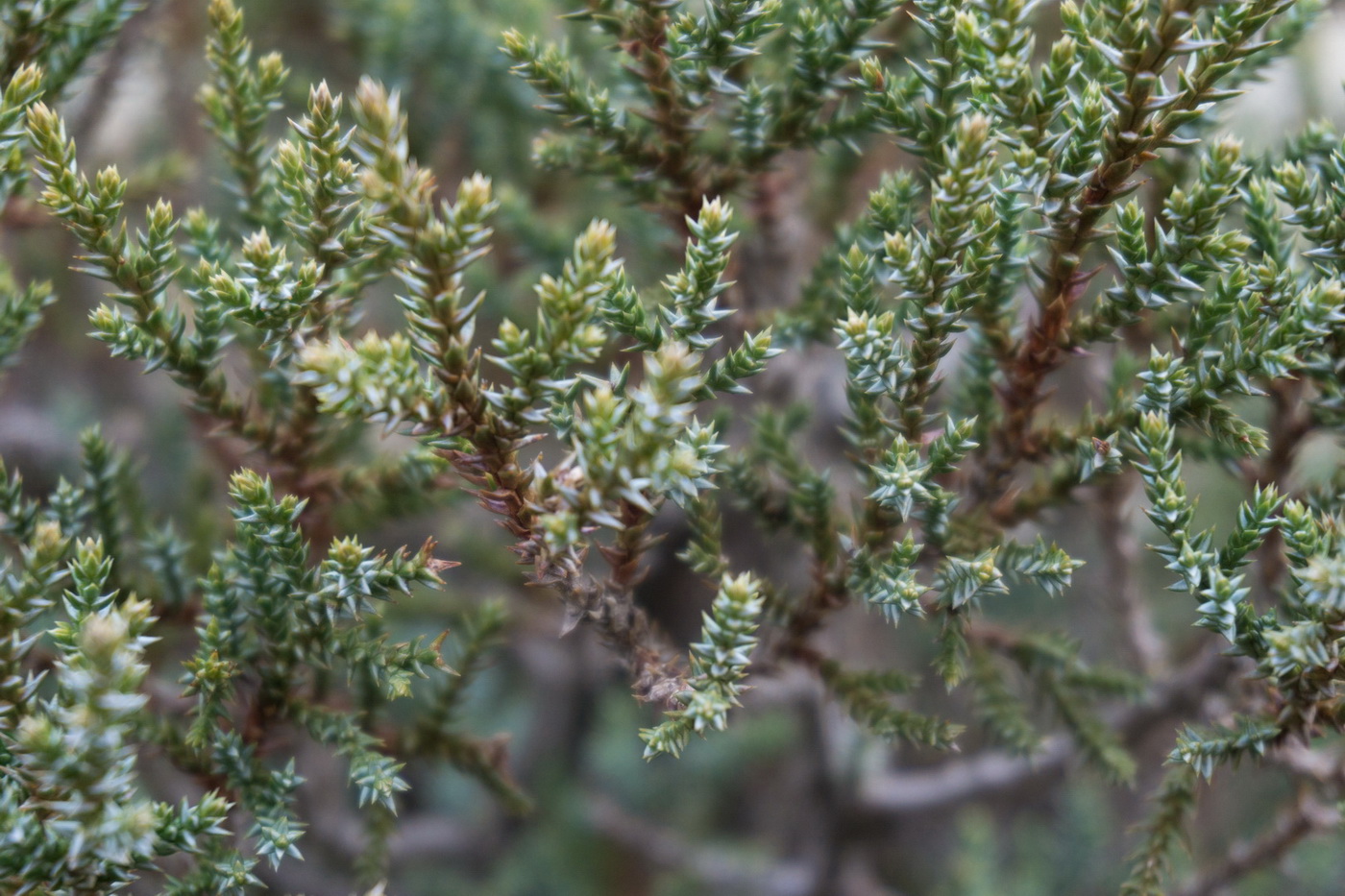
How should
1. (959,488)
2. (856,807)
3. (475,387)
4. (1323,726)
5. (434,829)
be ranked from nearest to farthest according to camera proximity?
(475,387) → (1323,726) → (959,488) → (856,807) → (434,829)

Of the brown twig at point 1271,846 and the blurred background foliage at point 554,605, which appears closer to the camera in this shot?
the brown twig at point 1271,846

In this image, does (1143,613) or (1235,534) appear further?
(1143,613)

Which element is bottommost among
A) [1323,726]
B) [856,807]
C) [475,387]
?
[856,807]

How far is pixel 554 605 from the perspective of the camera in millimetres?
1863

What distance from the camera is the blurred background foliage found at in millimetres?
1545

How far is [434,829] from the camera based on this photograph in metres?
1.83

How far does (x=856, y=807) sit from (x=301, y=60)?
1963 mm

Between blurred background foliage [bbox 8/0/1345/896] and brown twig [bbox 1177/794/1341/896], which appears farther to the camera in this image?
blurred background foliage [bbox 8/0/1345/896]

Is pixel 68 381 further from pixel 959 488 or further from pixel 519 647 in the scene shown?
pixel 959 488

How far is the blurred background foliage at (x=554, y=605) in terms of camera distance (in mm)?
1545

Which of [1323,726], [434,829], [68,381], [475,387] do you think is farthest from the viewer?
[68,381]

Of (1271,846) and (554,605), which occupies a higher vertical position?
(1271,846)

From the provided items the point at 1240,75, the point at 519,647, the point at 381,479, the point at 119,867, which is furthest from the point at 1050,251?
the point at 519,647

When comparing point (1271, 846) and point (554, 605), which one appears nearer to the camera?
point (1271, 846)
